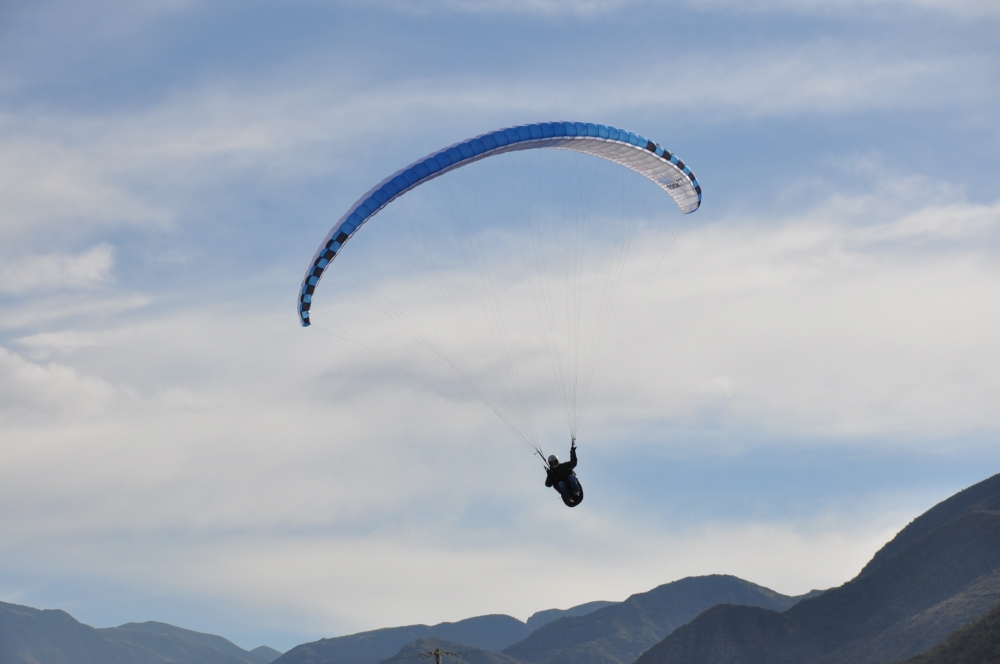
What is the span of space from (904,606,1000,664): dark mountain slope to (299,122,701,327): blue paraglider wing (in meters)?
59.5

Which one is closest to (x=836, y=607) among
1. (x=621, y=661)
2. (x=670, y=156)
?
(x=621, y=661)

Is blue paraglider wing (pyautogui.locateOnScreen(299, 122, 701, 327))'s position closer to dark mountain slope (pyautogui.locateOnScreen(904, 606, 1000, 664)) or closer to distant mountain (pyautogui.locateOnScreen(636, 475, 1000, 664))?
dark mountain slope (pyautogui.locateOnScreen(904, 606, 1000, 664))

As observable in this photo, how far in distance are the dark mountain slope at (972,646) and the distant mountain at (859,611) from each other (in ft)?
82.5

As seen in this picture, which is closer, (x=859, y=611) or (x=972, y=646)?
(x=972, y=646)

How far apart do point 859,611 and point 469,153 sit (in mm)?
116980

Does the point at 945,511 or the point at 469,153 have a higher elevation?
the point at 945,511

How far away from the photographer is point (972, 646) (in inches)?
3029

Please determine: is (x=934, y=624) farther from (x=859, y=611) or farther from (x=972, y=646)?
(x=859, y=611)

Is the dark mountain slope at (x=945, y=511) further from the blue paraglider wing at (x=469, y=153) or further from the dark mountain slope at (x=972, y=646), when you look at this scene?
the blue paraglider wing at (x=469, y=153)

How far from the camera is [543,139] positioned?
31875 mm

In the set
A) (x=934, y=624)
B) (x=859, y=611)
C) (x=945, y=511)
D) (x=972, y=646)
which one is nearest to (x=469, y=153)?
(x=972, y=646)

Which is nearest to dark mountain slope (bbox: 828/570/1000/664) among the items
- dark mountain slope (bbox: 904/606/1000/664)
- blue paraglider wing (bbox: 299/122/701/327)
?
dark mountain slope (bbox: 904/606/1000/664)

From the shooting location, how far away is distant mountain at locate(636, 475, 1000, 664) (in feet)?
389

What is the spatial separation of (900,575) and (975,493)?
2522cm
